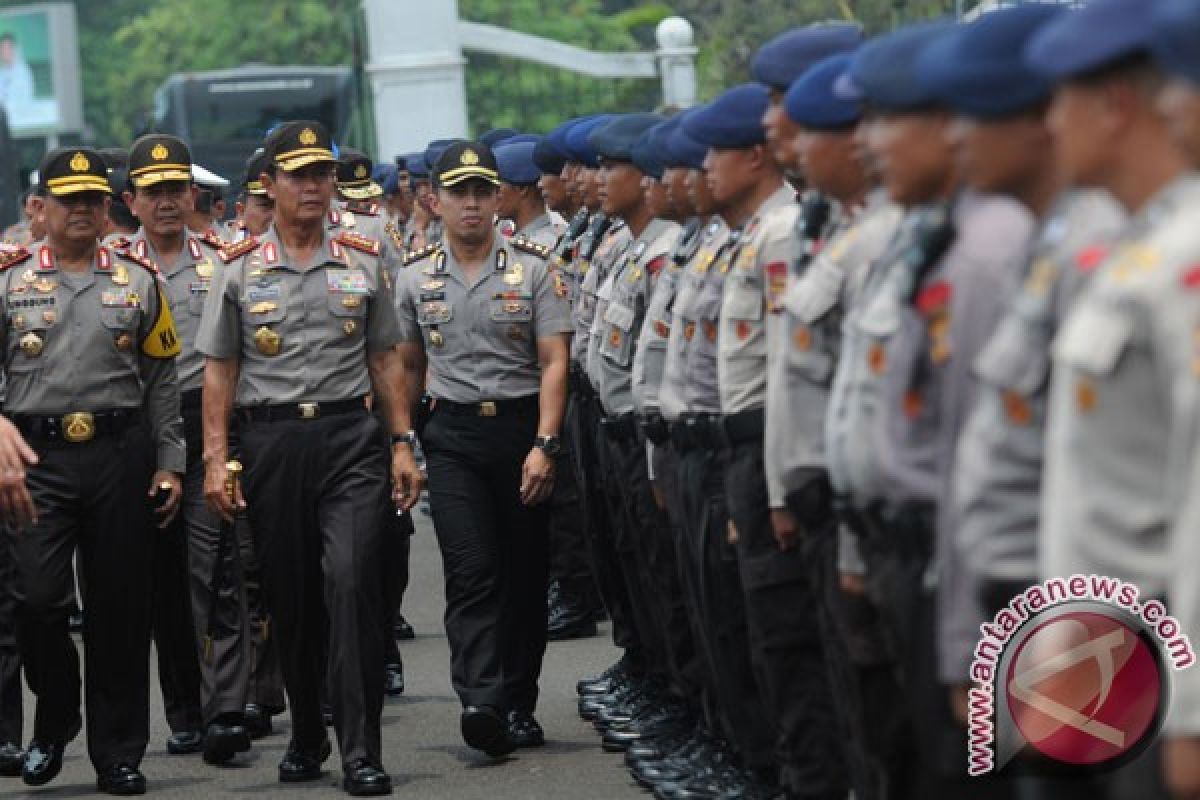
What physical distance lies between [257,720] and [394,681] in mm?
1009

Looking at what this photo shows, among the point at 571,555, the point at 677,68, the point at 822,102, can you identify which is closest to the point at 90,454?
the point at 822,102

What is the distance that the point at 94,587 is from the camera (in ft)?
34.9

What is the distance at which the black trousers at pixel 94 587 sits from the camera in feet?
34.2

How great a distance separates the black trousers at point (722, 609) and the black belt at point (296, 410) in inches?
68.9

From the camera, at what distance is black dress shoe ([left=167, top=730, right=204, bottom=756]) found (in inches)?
456

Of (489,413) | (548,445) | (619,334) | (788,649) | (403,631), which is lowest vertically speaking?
(403,631)

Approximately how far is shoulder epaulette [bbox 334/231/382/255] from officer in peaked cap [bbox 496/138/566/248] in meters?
3.89

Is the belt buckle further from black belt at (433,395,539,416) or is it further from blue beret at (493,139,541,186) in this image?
blue beret at (493,139,541,186)

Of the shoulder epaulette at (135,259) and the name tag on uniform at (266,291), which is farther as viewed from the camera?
the shoulder epaulette at (135,259)

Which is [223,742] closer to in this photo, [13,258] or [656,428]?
[13,258]

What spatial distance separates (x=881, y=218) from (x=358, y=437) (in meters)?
3.62

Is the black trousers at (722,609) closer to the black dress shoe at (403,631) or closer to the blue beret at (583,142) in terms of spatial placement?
the blue beret at (583,142)

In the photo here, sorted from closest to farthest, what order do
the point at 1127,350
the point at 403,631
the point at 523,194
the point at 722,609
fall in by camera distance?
1. the point at 1127,350
2. the point at 722,609
3. the point at 403,631
4. the point at 523,194

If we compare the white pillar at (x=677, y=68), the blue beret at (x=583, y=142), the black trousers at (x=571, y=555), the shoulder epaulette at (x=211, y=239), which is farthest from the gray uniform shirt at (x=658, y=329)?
the white pillar at (x=677, y=68)
